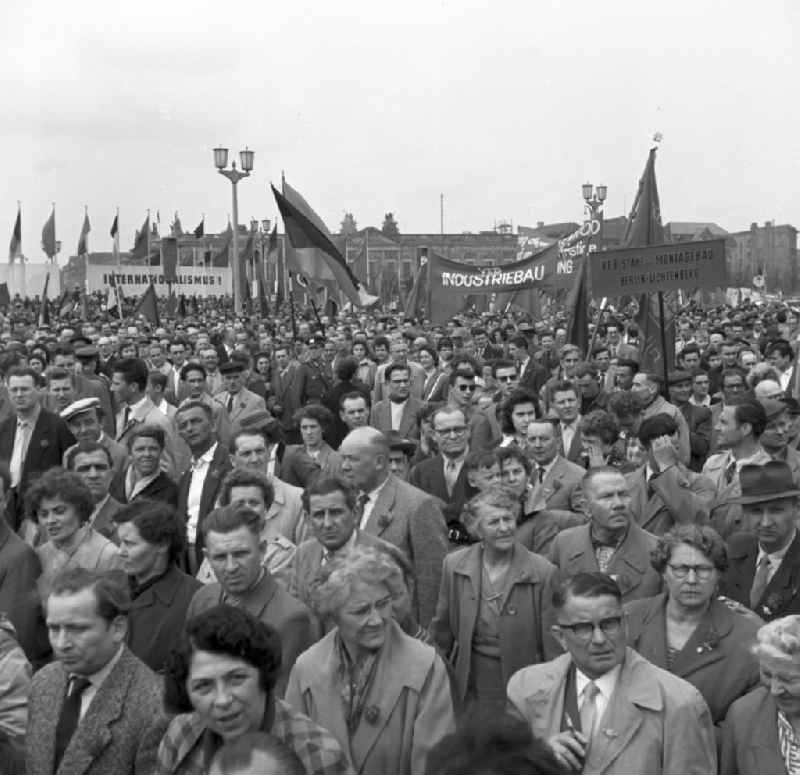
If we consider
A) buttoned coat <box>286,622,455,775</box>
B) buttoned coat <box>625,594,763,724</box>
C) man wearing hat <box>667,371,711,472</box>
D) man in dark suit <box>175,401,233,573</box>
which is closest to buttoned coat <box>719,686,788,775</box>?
buttoned coat <box>625,594,763,724</box>

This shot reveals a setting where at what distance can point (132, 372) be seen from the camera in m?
9.52

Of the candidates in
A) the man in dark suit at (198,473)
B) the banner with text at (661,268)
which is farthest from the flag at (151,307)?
the man in dark suit at (198,473)

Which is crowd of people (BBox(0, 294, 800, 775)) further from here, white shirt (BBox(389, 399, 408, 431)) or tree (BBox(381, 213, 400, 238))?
tree (BBox(381, 213, 400, 238))

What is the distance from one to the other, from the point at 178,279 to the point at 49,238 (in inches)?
178

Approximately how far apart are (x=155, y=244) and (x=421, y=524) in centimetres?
4262

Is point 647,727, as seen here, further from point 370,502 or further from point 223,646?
point 370,502

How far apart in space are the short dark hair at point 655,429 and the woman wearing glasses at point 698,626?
2162 millimetres

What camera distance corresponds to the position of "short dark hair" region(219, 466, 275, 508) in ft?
19.1

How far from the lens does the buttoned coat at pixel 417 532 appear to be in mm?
5711

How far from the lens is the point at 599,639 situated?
3.81 metres

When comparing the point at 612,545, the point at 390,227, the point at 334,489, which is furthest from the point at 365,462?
the point at 390,227

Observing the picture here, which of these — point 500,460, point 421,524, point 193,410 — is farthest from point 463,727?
point 193,410

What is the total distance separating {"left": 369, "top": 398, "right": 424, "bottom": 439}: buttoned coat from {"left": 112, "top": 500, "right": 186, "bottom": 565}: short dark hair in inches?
217

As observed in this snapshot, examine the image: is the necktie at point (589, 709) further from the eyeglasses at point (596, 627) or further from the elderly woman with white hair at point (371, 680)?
the elderly woman with white hair at point (371, 680)
